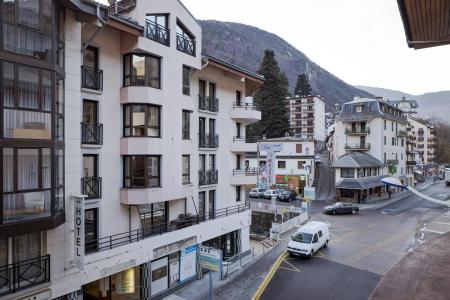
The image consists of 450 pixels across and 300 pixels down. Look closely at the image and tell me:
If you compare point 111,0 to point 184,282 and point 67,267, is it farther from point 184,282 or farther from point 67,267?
point 184,282

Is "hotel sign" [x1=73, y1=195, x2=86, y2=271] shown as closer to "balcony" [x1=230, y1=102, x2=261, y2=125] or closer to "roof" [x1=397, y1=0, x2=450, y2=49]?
"roof" [x1=397, y1=0, x2=450, y2=49]

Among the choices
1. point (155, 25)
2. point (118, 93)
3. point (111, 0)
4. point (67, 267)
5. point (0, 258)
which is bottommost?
point (67, 267)

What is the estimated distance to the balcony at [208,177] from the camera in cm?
2241

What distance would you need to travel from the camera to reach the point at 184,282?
19.7 m

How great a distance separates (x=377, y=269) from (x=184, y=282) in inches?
476

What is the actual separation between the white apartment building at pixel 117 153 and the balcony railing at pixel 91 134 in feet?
0.16

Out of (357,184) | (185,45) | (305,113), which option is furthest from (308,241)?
(305,113)

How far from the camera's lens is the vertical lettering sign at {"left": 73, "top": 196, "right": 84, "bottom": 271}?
1261cm

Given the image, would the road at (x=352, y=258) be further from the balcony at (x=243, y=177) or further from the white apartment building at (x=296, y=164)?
the white apartment building at (x=296, y=164)

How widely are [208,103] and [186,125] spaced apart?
341 cm

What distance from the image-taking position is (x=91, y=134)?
15.7m

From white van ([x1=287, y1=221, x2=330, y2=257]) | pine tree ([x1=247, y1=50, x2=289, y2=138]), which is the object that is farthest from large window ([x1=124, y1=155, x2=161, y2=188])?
pine tree ([x1=247, y1=50, x2=289, y2=138])

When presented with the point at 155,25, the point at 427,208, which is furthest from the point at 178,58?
the point at 427,208

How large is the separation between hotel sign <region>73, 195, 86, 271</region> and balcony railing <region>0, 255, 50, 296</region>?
3.53 ft
